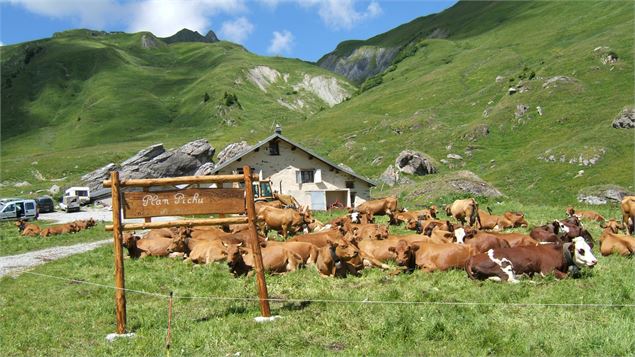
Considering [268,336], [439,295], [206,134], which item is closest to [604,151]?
[439,295]

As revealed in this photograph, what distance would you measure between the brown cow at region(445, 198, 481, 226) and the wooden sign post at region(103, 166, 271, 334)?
53.7 feet

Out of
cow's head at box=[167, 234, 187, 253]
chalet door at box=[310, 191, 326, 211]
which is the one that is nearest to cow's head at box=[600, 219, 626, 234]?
cow's head at box=[167, 234, 187, 253]

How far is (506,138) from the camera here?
2965 inches

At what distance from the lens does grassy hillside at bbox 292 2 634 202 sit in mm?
56875

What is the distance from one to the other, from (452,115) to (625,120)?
1456 inches

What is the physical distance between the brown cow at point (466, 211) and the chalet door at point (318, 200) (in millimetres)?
23588

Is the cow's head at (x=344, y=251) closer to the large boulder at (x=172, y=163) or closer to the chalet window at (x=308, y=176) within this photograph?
the chalet window at (x=308, y=176)

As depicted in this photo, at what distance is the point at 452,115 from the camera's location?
96.1m

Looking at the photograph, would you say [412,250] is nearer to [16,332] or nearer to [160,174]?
[16,332]

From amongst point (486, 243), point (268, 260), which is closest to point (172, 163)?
point (268, 260)

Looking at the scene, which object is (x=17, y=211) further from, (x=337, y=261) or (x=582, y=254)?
(x=582, y=254)

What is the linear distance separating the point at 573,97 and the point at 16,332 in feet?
266

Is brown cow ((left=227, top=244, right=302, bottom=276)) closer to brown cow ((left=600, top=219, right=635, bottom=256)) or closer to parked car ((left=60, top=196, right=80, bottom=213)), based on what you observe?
brown cow ((left=600, top=219, right=635, bottom=256))

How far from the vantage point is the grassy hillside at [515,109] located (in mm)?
56875
